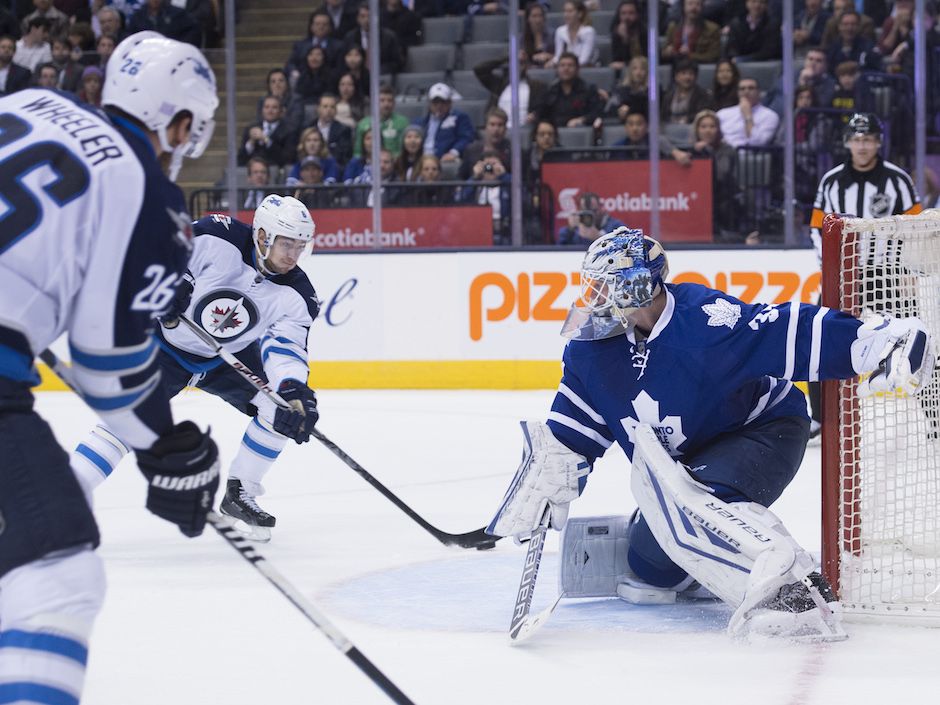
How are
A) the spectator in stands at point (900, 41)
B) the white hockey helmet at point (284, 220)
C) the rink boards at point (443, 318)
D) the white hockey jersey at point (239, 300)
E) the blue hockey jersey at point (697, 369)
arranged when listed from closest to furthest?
the blue hockey jersey at point (697, 369) → the white hockey helmet at point (284, 220) → the white hockey jersey at point (239, 300) → the spectator in stands at point (900, 41) → the rink boards at point (443, 318)

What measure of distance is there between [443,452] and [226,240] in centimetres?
166

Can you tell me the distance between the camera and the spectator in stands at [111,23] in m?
8.61

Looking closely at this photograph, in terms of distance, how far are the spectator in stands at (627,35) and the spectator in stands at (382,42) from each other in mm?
1125

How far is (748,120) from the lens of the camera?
7113 millimetres

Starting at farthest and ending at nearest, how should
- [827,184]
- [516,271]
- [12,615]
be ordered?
[516,271], [827,184], [12,615]

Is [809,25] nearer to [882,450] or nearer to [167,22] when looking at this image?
[167,22]

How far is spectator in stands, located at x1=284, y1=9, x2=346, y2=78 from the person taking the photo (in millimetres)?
7961

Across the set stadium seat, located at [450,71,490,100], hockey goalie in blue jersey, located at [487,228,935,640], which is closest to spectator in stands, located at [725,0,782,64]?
stadium seat, located at [450,71,490,100]

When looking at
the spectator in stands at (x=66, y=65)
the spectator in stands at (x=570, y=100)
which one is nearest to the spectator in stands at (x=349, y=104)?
the spectator in stands at (x=570, y=100)

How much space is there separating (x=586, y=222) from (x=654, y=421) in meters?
4.37

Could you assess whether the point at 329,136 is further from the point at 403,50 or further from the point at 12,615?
the point at 12,615

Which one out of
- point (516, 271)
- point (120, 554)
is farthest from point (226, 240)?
point (516, 271)

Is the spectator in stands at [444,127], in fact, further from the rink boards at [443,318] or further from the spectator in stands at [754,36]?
the spectator in stands at [754,36]

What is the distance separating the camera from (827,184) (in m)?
5.39
